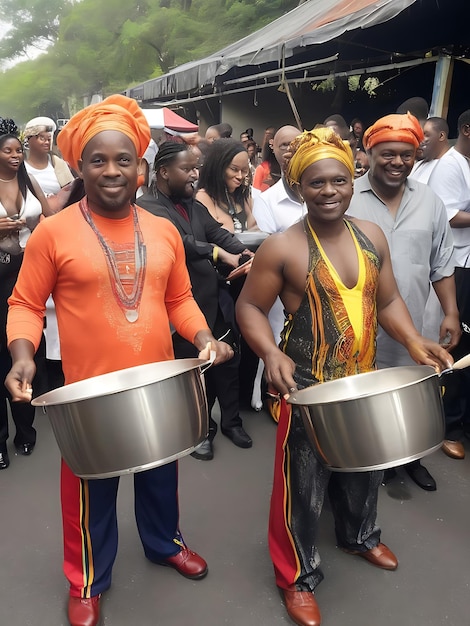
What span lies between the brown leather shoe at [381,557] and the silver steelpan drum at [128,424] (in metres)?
1.19

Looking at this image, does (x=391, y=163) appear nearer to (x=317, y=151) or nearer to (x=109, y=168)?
(x=317, y=151)

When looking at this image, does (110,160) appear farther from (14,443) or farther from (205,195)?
(14,443)

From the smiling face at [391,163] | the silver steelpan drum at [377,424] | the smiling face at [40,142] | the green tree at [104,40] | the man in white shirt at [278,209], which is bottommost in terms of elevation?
the silver steelpan drum at [377,424]

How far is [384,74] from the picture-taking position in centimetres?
823

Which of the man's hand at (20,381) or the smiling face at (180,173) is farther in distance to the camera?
the smiling face at (180,173)

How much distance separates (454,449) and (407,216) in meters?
1.56

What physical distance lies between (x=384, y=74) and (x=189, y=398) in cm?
800

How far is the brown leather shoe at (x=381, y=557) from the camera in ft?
7.76

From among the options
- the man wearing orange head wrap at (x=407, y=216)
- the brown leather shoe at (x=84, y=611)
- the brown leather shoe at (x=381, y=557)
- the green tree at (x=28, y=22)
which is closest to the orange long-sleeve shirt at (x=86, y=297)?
the brown leather shoe at (x=84, y=611)

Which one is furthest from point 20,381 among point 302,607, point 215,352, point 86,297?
point 302,607

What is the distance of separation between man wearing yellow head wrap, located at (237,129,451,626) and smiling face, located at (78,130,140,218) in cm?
55

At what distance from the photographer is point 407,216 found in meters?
2.63

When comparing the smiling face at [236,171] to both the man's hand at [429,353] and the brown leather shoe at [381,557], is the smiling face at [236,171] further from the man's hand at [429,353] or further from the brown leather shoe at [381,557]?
the brown leather shoe at [381,557]

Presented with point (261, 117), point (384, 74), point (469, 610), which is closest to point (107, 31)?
point (261, 117)
